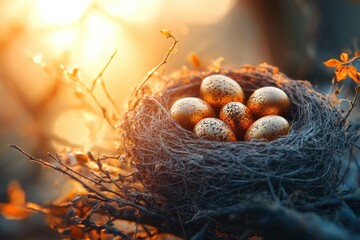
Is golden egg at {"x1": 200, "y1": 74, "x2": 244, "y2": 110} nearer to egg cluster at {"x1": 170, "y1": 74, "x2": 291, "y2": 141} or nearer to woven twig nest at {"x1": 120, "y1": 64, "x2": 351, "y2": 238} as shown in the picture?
egg cluster at {"x1": 170, "y1": 74, "x2": 291, "y2": 141}

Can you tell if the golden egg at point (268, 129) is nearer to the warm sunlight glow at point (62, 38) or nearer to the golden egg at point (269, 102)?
the golden egg at point (269, 102)

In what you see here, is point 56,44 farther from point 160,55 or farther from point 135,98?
point 135,98

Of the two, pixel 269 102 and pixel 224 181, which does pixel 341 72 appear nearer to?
pixel 269 102

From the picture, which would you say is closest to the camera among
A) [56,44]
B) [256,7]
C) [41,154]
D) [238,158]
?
[238,158]

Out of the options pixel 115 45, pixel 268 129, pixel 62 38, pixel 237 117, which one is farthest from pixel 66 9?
pixel 268 129

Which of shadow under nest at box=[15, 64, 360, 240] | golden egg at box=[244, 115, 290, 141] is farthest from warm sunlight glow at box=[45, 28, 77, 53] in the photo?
golden egg at box=[244, 115, 290, 141]

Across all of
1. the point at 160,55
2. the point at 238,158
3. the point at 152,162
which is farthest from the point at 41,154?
the point at 238,158

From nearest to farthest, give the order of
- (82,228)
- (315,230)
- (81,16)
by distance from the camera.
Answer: (315,230), (82,228), (81,16)
